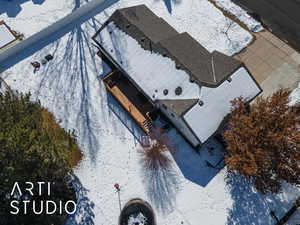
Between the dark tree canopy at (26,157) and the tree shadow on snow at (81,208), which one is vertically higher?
the dark tree canopy at (26,157)

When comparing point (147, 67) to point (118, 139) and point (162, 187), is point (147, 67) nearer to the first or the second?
point (118, 139)

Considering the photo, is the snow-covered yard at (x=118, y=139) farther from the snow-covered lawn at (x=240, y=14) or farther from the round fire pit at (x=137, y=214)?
the snow-covered lawn at (x=240, y=14)

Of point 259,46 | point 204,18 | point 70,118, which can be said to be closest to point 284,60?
point 259,46

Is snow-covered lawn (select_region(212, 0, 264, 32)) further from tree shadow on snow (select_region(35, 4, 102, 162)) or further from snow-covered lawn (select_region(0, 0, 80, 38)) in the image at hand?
snow-covered lawn (select_region(0, 0, 80, 38))

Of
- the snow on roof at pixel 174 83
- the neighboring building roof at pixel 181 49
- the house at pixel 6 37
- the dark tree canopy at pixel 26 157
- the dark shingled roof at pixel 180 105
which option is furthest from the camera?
the house at pixel 6 37

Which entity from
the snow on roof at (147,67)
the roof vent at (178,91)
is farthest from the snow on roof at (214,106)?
the roof vent at (178,91)

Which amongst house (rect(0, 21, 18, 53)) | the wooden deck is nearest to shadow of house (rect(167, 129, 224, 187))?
the wooden deck
